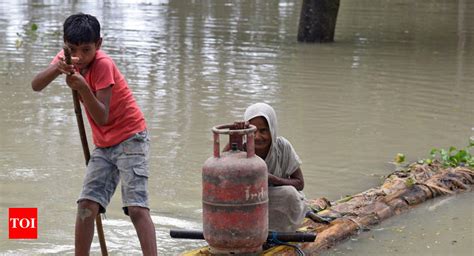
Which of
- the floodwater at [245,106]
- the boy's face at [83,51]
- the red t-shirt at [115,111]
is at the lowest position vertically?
the floodwater at [245,106]

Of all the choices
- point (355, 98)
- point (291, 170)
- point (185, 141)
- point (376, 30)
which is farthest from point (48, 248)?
point (376, 30)

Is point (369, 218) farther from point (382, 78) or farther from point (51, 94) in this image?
point (382, 78)

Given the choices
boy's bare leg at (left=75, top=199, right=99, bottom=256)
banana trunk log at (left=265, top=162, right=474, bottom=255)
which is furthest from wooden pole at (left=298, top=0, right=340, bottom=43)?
boy's bare leg at (left=75, top=199, right=99, bottom=256)

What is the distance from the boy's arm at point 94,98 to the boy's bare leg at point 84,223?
1.48 ft

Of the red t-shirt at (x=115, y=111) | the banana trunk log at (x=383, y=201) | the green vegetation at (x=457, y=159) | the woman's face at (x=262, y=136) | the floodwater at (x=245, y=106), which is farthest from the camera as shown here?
the green vegetation at (x=457, y=159)

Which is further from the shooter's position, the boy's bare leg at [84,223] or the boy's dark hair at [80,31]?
the boy's bare leg at [84,223]

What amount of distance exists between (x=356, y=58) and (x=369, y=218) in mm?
8819

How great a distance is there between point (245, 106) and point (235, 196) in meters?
5.68

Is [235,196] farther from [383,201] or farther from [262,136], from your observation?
[383,201]

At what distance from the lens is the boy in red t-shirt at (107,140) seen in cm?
470

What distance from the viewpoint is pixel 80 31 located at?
464cm

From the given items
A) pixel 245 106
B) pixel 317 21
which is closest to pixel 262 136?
pixel 245 106

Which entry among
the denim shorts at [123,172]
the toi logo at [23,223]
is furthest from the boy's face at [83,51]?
the toi logo at [23,223]

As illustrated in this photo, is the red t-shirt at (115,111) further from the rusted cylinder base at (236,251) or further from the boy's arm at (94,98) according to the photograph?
the rusted cylinder base at (236,251)
